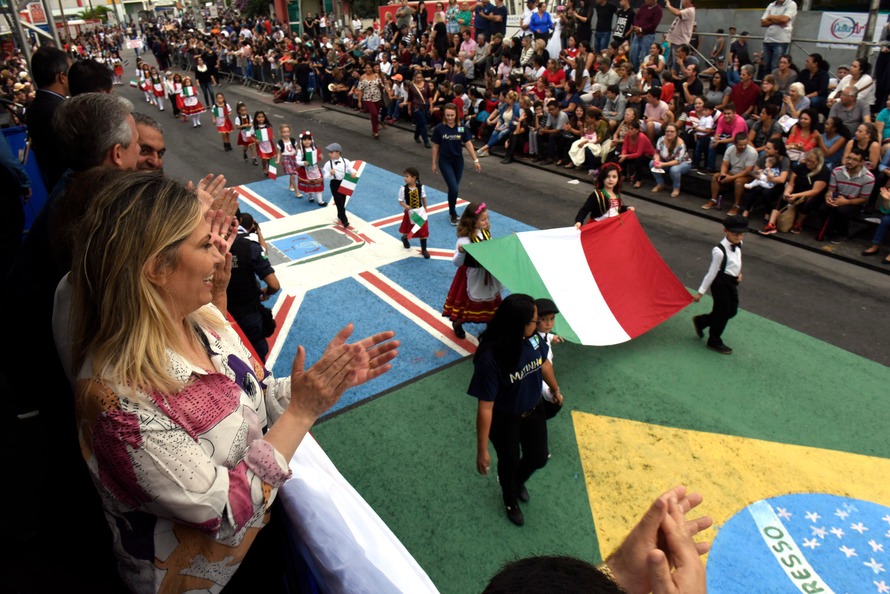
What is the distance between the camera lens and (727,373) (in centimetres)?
664

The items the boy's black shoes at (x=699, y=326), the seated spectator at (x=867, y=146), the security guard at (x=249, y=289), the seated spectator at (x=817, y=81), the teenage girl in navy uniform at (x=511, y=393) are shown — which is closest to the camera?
the teenage girl in navy uniform at (x=511, y=393)

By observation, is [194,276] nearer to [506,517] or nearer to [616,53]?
[506,517]

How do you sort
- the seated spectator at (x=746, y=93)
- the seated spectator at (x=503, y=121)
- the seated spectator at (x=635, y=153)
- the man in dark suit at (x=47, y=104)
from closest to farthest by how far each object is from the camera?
the man in dark suit at (x=47, y=104) → the seated spectator at (x=746, y=93) → the seated spectator at (x=635, y=153) → the seated spectator at (x=503, y=121)

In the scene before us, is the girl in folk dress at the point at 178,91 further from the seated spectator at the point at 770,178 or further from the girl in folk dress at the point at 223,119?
the seated spectator at the point at 770,178

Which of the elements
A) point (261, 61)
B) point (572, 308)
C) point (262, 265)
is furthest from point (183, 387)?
point (261, 61)

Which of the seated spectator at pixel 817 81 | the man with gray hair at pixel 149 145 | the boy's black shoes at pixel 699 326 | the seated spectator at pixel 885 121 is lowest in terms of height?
the boy's black shoes at pixel 699 326

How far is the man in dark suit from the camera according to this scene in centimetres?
460

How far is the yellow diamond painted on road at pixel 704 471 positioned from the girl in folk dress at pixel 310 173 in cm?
877

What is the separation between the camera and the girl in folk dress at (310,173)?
12.2 metres

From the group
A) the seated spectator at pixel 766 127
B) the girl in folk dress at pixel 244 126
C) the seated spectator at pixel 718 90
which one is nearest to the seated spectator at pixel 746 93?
the seated spectator at pixel 718 90

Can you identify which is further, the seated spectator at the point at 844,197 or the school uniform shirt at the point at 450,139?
the school uniform shirt at the point at 450,139

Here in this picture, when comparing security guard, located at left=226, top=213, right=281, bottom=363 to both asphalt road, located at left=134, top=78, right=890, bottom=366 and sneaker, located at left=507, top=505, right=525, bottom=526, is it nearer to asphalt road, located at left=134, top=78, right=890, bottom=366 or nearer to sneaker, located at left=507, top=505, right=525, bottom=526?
asphalt road, located at left=134, top=78, right=890, bottom=366

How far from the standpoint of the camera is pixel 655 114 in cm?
1338

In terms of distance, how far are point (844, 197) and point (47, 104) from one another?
446 inches
